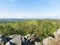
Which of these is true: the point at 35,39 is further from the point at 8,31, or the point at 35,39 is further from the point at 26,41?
the point at 8,31

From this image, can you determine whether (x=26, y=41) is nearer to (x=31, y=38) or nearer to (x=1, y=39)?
→ (x=31, y=38)

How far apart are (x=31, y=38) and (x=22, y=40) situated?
355 centimetres

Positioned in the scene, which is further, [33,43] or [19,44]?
[33,43]

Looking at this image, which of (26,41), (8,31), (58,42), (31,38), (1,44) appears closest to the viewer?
(58,42)

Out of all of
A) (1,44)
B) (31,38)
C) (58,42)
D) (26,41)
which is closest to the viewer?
(58,42)

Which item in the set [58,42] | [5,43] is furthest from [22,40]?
[58,42]

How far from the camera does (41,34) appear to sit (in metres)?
54.9

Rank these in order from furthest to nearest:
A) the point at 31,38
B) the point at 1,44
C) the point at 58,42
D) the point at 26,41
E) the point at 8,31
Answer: the point at 8,31
the point at 31,38
the point at 26,41
the point at 1,44
the point at 58,42

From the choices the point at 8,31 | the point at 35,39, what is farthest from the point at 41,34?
the point at 35,39

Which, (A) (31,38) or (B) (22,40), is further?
(A) (31,38)

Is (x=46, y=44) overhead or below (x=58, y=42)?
below

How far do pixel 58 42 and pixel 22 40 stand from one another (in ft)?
42.7

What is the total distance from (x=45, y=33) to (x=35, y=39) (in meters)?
22.7

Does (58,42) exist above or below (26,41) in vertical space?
above
